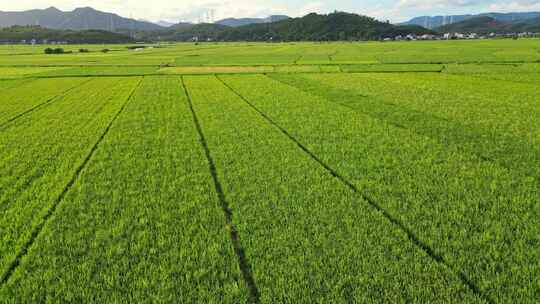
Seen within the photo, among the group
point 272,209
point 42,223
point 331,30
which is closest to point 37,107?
point 42,223

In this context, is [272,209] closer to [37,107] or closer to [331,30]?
[37,107]

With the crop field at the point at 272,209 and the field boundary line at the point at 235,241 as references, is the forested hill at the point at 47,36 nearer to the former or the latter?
the crop field at the point at 272,209

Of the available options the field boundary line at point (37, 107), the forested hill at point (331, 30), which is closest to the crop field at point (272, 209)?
the field boundary line at point (37, 107)

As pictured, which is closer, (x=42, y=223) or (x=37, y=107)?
(x=42, y=223)

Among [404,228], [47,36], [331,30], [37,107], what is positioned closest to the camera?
[404,228]

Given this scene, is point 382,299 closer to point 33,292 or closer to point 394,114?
point 33,292

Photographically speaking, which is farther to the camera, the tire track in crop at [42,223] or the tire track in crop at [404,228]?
the tire track in crop at [42,223]

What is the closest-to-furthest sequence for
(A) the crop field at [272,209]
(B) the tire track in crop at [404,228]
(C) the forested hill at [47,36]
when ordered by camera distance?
1. (B) the tire track in crop at [404,228]
2. (A) the crop field at [272,209]
3. (C) the forested hill at [47,36]

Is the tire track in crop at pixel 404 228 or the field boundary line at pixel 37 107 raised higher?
the field boundary line at pixel 37 107
